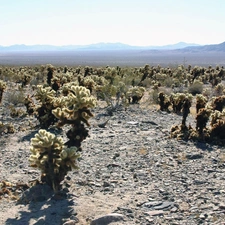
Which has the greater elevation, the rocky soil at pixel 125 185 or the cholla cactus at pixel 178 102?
the cholla cactus at pixel 178 102

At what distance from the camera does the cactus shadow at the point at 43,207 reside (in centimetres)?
766

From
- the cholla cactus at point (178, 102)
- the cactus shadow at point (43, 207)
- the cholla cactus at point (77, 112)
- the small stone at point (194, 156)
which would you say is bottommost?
the cactus shadow at point (43, 207)

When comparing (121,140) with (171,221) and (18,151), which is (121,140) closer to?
(18,151)

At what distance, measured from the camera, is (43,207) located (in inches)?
323

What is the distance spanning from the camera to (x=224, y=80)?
40188mm

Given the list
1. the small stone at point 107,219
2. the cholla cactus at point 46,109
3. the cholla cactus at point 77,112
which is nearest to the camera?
the small stone at point 107,219

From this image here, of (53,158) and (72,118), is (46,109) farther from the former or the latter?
(53,158)

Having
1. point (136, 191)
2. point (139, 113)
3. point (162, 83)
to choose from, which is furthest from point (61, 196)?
point (162, 83)

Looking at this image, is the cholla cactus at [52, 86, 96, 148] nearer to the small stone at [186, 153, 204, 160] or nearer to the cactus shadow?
the cactus shadow

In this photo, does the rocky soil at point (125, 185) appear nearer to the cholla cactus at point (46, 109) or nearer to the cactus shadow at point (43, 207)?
the cactus shadow at point (43, 207)

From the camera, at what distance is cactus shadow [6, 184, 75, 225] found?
25.1 feet

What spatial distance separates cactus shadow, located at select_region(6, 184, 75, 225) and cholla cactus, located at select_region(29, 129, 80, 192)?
24cm

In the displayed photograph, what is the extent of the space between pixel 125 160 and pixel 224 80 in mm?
31451

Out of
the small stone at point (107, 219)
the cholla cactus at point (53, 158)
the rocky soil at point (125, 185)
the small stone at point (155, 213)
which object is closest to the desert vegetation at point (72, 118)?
the cholla cactus at point (53, 158)
